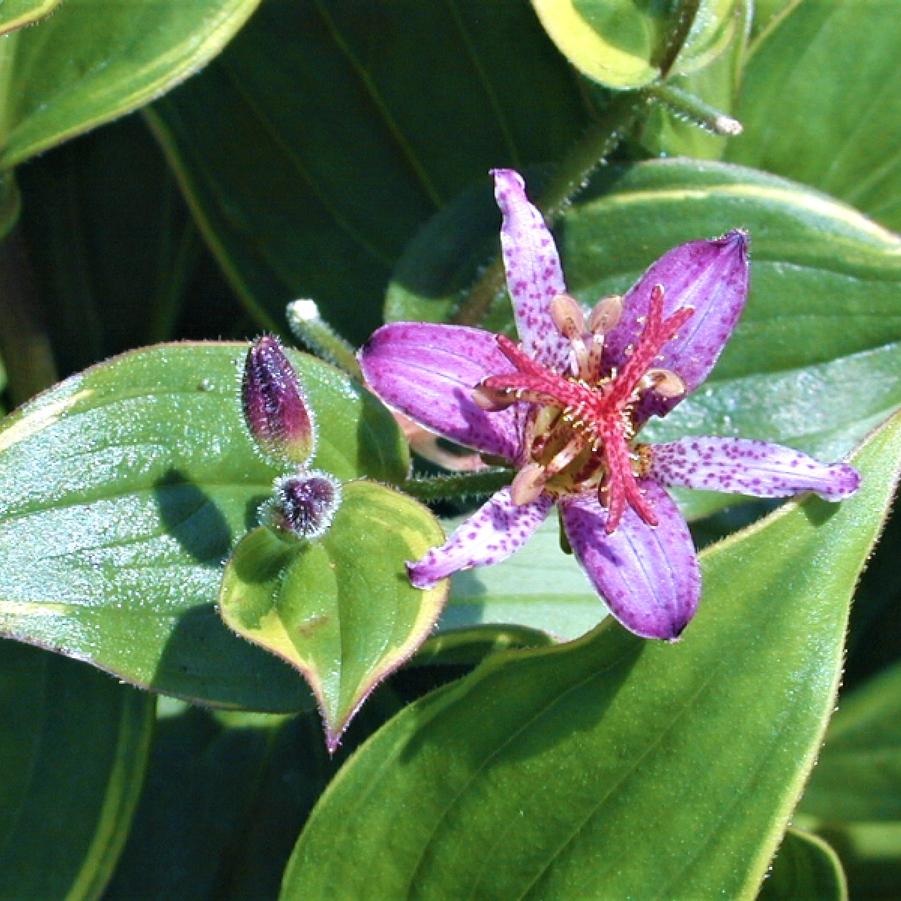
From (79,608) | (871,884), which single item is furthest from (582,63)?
(871,884)

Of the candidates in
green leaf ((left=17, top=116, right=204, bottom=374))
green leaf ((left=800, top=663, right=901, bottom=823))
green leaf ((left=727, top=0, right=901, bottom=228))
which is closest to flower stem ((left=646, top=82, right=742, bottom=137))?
green leaf ((left=727, top=0, right=901, bottom=228))

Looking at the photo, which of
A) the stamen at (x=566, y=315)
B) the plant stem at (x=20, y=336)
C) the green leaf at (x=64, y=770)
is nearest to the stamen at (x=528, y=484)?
the stamen at (x=566, y=315)

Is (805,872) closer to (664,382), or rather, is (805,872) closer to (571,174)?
(664,382)

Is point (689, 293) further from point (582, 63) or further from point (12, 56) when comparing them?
point (12, 56)

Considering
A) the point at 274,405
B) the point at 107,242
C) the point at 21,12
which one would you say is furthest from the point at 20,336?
the point at 274,405

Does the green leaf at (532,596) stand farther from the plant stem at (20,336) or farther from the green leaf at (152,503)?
the plant stem at (20,336)

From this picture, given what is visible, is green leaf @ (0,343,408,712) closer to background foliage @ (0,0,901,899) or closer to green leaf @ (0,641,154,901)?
background foliage @ (0,0,901,899)
